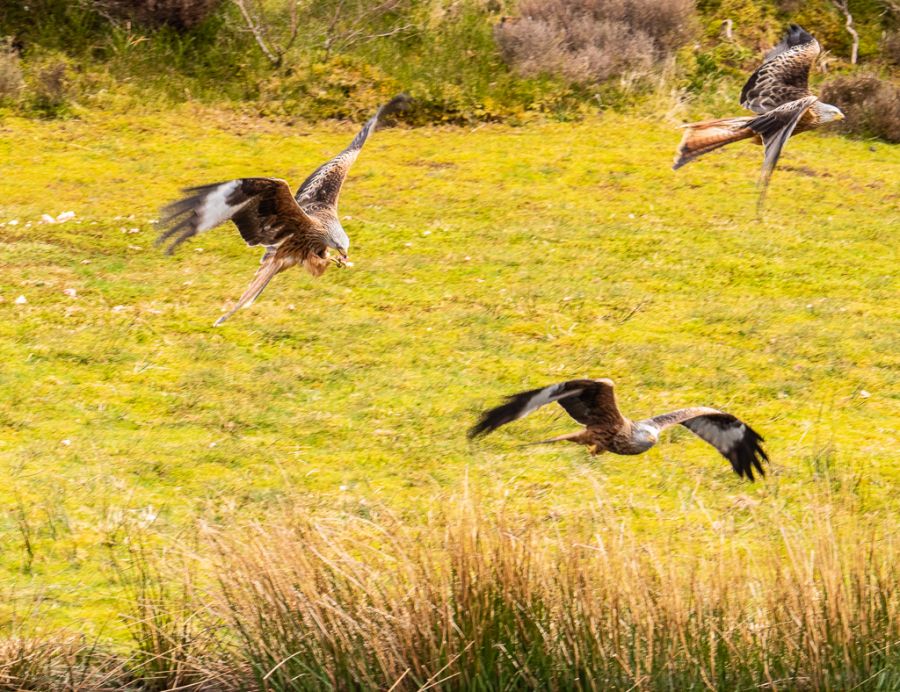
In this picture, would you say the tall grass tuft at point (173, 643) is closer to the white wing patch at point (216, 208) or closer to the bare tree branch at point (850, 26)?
the white wing patch at point (216, 208)

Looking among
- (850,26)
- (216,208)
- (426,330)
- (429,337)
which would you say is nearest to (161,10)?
(426,330)

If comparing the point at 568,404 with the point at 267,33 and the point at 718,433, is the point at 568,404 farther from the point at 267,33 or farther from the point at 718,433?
the point at 267,33

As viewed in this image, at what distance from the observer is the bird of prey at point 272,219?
6250 millimetres

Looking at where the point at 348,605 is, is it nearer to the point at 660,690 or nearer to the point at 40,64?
the point at 660,690

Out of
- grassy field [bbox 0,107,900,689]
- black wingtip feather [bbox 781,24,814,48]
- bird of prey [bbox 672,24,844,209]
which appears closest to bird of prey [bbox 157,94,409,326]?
grassy field [bbox 0,107,900,689]

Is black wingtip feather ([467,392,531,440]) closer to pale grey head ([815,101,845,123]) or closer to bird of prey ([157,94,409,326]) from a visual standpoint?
bird of prey ([157,94,409,326])

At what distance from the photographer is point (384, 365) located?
11.3 metres

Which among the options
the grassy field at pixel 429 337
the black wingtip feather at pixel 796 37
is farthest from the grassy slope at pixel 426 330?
the black wingtip feather at pixel 796 37

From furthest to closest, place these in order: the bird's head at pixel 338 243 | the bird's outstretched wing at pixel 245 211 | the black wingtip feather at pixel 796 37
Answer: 1. the black wingtip feather at pixel 796 37
2. the bird's head at pixel 338 243
3. the bird's outstretched wing at pixel 245 211

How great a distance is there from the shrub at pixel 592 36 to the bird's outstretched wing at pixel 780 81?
1105 centimetres

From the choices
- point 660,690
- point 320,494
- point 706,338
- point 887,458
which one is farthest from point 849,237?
point 660,690

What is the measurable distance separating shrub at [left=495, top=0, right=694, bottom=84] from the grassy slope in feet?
3.23

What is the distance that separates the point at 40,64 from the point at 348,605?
43.8 feet

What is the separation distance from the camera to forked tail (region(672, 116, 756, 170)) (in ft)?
19.4
